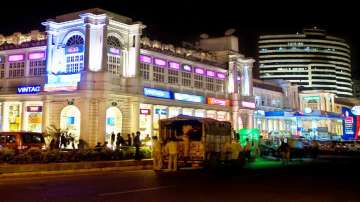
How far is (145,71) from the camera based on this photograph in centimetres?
4456

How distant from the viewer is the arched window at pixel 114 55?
40.5 meters

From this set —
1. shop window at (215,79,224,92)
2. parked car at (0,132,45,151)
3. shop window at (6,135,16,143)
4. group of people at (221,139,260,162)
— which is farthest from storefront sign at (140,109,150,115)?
shop window at (6,135,16,143)

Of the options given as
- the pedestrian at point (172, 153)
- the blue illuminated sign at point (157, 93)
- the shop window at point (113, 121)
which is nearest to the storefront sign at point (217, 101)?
the blue illuminated sign at point (157, 93)

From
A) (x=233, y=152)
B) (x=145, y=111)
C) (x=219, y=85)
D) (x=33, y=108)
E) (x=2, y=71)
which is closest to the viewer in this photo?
(x=233, y=152)

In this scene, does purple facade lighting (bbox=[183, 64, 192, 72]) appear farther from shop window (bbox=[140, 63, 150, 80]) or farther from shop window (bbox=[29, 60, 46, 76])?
shop window (bbox=[29, 60, 46, 76])

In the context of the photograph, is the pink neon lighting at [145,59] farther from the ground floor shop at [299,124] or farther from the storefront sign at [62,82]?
the ground floor shop at [299,124]

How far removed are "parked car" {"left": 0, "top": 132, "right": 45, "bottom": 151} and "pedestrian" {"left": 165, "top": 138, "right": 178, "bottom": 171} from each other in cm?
757

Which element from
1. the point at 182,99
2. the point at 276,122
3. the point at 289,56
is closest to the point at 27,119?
the point at 182,99

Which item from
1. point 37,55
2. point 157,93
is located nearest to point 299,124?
point 157,93

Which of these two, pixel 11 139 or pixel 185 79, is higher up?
pixel 185 79

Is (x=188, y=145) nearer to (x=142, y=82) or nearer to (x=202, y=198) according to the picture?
(x=202, y=198)

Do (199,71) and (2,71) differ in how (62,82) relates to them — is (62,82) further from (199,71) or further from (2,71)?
(199,71)

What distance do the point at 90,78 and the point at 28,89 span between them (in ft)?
24.4

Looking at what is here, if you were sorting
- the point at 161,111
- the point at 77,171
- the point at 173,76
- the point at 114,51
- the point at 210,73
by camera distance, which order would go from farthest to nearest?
the point at 210,73 < the point at 173,76 < the point at 161,111 < the point at 114,51 < the point at 77,171
